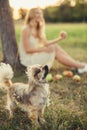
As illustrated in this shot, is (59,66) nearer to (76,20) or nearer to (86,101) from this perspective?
(86,101)

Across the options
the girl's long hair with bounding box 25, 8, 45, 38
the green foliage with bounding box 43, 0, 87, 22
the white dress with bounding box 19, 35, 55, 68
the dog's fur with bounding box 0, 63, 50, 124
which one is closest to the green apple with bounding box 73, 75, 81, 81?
the white dress with bounding box 19, 35, 55, 68

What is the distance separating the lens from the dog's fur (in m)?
4.78

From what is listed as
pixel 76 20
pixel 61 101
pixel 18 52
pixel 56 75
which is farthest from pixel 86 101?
pixel 76 20

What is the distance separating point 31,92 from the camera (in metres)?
4.88

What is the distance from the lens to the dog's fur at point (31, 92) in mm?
4777

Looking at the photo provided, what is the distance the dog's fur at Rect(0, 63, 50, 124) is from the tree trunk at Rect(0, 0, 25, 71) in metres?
2.89

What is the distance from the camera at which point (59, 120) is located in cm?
498

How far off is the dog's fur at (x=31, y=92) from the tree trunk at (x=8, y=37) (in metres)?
2.89

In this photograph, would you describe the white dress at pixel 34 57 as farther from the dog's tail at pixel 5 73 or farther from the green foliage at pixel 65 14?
the green foliage at pixel 65 14

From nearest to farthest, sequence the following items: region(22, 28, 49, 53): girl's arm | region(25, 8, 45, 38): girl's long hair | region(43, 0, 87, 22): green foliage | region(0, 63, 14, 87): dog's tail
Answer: region(0, 63, 14, 87): dog's tail
region(25, 8, 45, 38): girl's long hair
region(22, 28, 49, 53): girl's arm
region(43, 0, 87, 22): green foliage

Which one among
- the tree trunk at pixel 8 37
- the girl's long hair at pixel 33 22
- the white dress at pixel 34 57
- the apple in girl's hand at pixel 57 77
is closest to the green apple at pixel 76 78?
the apple in girl's hand at pixel 57 77

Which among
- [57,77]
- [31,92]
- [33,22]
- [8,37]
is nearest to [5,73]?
[31,92]

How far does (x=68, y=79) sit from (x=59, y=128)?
3.24 metres

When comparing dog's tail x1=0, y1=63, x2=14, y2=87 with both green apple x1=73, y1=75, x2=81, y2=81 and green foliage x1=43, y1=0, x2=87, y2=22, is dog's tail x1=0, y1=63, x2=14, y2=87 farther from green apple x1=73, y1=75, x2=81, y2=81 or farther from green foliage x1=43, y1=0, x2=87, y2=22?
green foliage x1=43, y1=0, x2=87, y2=22
